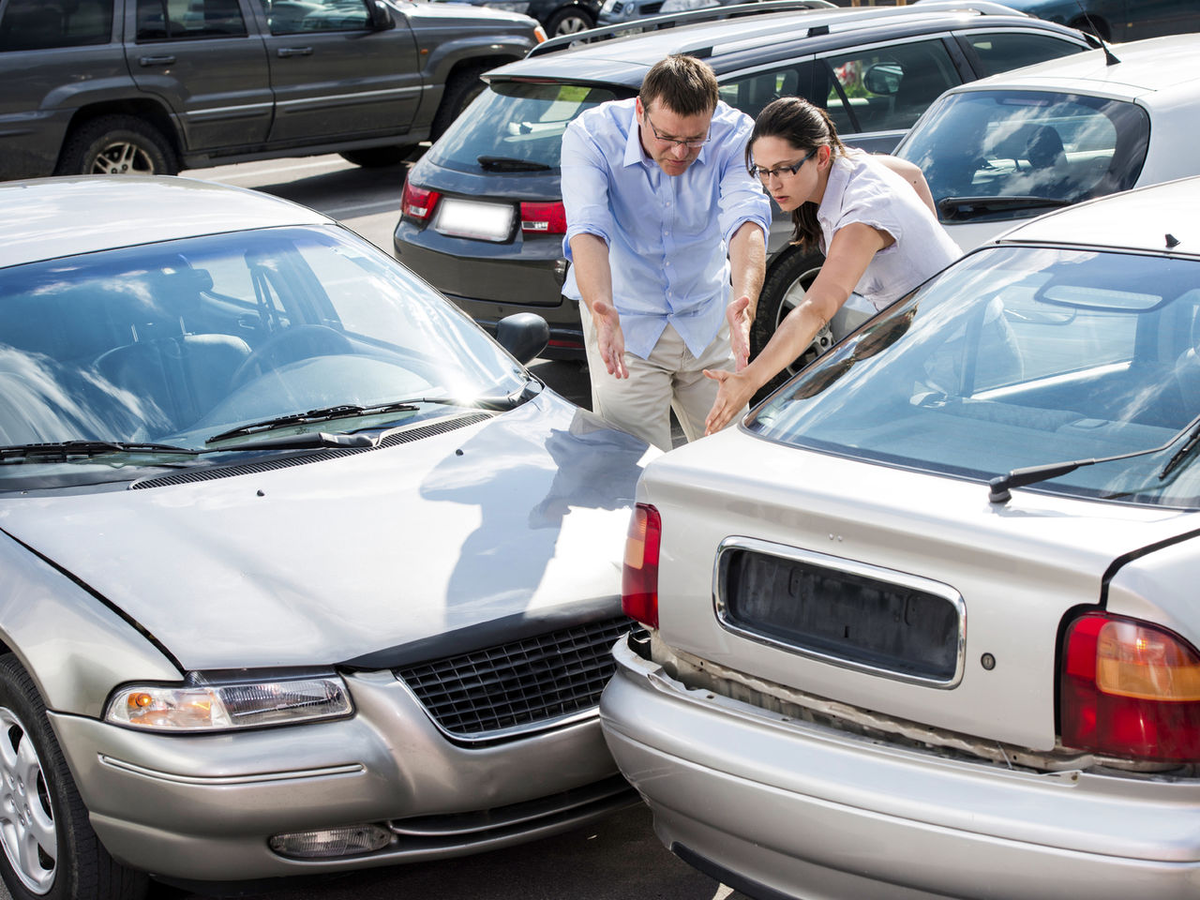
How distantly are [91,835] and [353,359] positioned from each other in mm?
1653

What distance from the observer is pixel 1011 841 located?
227 centimetres

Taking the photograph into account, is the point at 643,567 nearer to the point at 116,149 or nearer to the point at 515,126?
the point at 515,126

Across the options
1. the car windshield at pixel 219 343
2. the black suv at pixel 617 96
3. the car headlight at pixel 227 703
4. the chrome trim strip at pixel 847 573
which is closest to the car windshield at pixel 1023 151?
the black suv at pixel 617 96

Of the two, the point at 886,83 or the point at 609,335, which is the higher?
the point at 886,83

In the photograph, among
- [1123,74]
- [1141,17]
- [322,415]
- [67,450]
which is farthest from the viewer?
[1141,17]

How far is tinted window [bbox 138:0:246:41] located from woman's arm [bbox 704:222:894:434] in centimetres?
891

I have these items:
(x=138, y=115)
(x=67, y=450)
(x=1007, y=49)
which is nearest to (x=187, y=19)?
(x=138, y=115)

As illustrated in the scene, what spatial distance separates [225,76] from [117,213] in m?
7.59

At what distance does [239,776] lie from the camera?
2932mm

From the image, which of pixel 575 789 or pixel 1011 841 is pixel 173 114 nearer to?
pixel 575 789

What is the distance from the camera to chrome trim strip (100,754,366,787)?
9.60 feet

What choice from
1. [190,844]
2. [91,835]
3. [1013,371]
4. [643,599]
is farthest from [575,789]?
[1013,371]

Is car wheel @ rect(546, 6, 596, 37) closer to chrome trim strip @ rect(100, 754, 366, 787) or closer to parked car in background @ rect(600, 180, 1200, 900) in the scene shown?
parked car in background @ rect(600, 180, 1200, 900)

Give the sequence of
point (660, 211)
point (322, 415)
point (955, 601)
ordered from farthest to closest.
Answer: point (660, 211) → point (322, 415) → point (955, 601)
